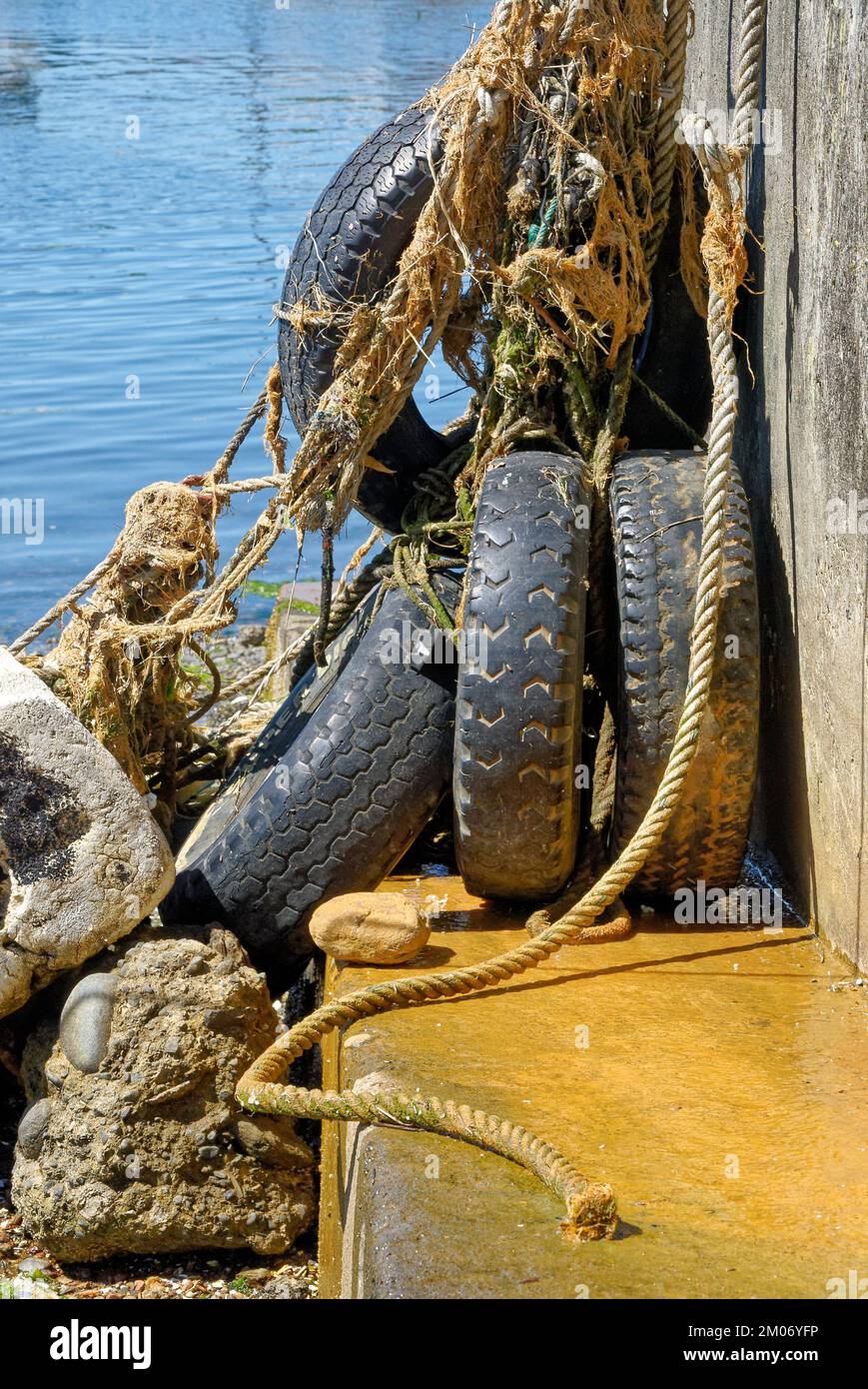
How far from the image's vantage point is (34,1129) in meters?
3.62

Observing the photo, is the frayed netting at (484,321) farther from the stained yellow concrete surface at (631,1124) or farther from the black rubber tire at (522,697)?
the stained yellow concrete surface at (631,1124)

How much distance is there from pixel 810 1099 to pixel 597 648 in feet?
5.29

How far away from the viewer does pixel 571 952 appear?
366cm

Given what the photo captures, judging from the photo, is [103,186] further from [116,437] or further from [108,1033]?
[108,1033]

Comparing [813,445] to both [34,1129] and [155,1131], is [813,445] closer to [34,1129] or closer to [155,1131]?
[155,1131]

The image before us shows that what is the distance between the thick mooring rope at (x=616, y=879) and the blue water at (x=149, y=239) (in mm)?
1478

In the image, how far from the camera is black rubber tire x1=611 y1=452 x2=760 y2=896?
146 inches

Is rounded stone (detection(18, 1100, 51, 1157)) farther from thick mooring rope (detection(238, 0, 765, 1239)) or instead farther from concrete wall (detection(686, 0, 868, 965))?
concrete wall (detection(686, 0, 868, 965))

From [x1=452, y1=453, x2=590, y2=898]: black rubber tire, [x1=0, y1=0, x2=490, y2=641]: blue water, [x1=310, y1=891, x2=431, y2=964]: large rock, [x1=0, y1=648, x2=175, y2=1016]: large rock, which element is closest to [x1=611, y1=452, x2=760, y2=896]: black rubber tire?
[x1=452, y1=453, x2=590, y2=898]: black rubber tire

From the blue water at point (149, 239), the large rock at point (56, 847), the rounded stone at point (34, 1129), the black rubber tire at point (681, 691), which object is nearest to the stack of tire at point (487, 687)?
the black rubber tire at point (681, 691)

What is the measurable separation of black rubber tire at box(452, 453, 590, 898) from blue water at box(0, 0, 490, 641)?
53.4 inches

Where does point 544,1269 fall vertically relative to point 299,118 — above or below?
below

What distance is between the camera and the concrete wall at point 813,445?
3324 mm

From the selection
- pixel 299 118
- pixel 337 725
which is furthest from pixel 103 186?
pixel 337 725
